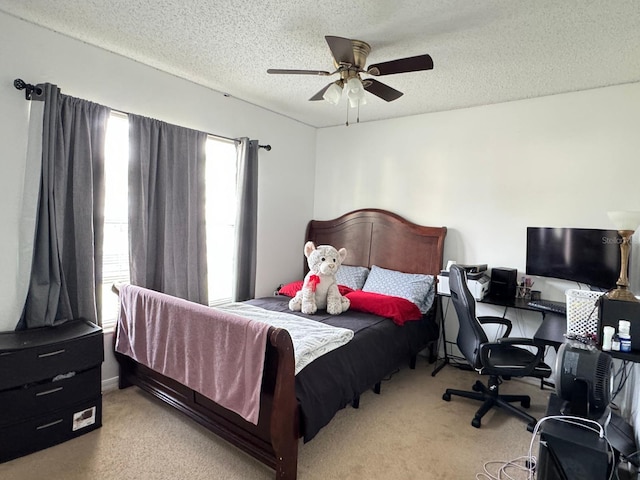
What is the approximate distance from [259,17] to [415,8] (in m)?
0.87

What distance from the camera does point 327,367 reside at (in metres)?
2.15

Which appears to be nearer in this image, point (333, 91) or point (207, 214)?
point (333, 91)

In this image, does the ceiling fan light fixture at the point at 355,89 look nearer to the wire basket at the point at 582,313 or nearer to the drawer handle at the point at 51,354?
the wire basket at the point at 582,313

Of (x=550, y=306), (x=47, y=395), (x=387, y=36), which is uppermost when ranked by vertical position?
(x=387, y=36)

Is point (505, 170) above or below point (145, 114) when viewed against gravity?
below

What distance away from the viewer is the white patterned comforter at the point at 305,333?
2.09 meters

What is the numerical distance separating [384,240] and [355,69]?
82.3 inches

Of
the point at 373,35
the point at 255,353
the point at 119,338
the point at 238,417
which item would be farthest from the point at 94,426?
the point at 373,35

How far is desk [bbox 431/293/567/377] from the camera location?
7.23ft

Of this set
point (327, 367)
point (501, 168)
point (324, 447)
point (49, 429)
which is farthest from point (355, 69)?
point (49, 429)

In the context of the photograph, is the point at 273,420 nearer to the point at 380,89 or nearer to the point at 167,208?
the point at 167,208

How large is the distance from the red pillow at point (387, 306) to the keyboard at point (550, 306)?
→ 0.93 meters

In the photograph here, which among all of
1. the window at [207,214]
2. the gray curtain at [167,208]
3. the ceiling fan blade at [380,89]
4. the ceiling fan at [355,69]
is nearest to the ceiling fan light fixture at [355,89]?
the ceiling fan at [355,69]

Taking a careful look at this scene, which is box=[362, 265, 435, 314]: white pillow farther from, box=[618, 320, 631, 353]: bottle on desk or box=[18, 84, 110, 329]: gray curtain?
box=[18, 84, 110, 329]: gray curtain
